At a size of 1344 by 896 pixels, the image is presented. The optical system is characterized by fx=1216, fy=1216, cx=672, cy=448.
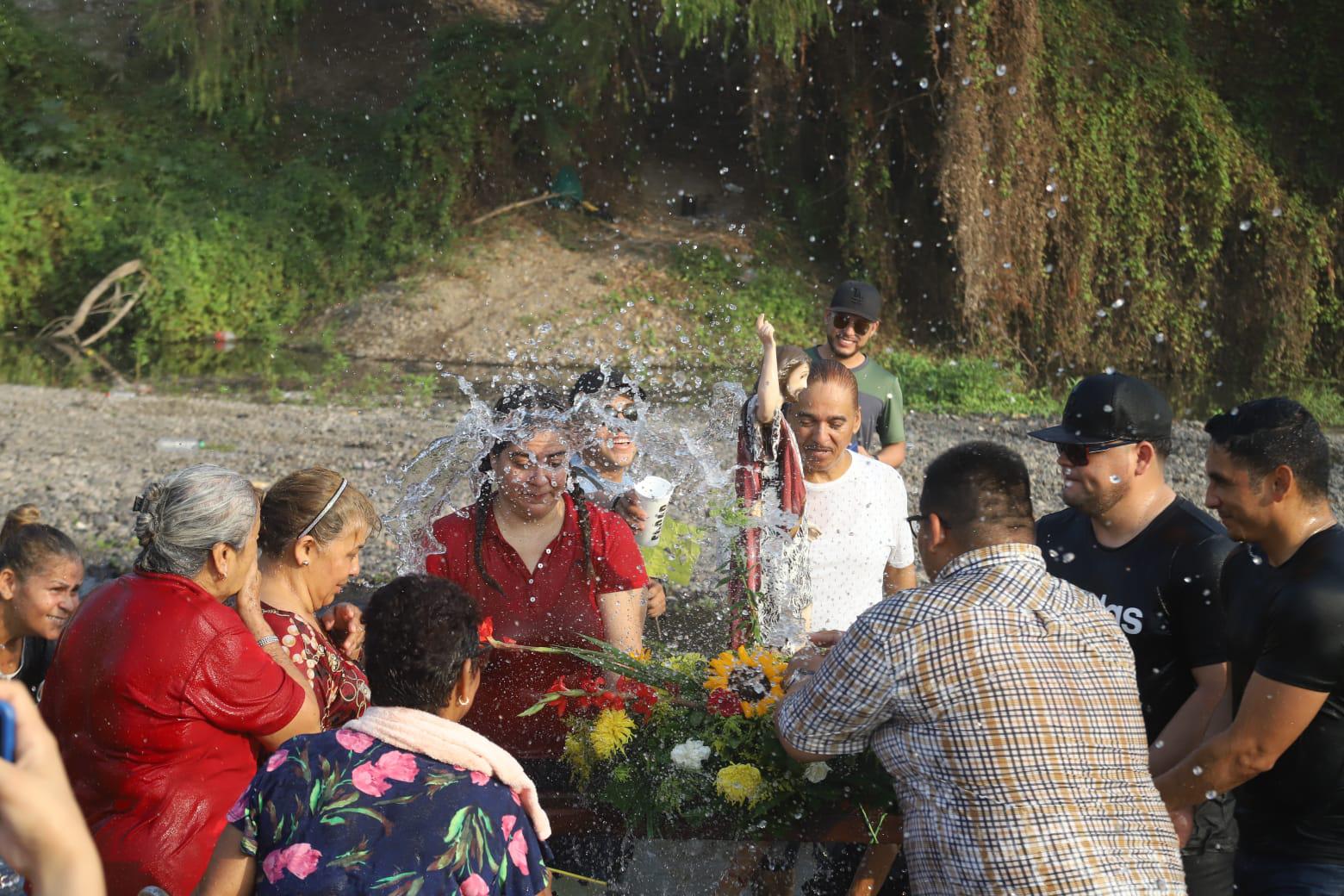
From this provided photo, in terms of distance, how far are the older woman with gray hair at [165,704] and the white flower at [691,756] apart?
3.22 feet

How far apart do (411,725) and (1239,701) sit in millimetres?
2082

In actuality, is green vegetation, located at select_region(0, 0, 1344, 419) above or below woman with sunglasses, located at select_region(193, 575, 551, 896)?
below

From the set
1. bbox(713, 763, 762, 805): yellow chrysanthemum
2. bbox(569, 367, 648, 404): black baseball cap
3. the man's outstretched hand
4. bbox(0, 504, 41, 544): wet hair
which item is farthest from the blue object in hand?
bbox(569, 367, 648, 404): black baseball cap

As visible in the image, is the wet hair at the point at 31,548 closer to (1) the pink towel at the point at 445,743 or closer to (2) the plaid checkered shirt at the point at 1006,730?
(1) the pink towel at the point at 445,743

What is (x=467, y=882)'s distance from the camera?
89.1 inches

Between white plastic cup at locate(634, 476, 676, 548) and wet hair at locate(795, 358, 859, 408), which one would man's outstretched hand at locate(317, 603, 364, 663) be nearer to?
white plastic cup at locate(634, 476, 676, 548)

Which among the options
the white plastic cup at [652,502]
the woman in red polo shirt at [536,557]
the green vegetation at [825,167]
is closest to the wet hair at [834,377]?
the white plastic cup at [652,502]

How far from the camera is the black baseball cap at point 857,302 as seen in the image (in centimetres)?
628

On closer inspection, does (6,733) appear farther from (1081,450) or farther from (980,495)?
(1081,450)

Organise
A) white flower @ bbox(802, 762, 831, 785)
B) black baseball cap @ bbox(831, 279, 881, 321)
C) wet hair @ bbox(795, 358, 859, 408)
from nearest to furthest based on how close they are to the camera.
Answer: white flower @ bbox(802, 762, 831, 785) → wet hair @ bbox(795, 358, 859, 408) → black baseball cap @ bbox(831, 279, 881, 321)

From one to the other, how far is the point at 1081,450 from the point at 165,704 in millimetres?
2503

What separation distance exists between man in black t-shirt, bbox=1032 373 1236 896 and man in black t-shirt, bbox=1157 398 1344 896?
0.08 metres

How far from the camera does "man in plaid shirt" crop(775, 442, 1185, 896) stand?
2.40m

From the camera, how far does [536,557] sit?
4.18 m
